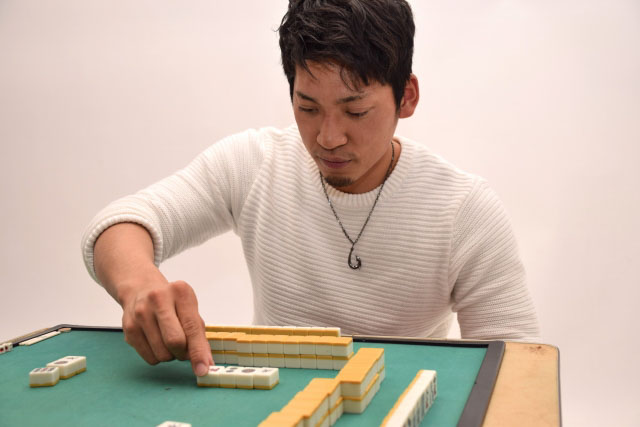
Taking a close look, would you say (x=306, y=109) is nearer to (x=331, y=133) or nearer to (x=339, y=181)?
(x=331, y=133)

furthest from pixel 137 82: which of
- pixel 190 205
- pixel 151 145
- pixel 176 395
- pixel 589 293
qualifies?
pixel 176 395

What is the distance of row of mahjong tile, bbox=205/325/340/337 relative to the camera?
1172mm

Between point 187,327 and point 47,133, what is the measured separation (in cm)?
276

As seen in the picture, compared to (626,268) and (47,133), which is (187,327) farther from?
(47,133)

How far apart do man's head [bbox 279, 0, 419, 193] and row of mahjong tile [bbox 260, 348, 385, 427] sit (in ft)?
2.06

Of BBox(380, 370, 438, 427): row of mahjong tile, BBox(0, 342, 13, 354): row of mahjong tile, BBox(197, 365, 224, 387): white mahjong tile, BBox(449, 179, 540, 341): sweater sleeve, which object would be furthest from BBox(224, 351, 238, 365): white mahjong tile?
BBox(449, 179, 540, 341): sweater sleeve

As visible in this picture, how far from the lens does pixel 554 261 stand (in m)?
2.92

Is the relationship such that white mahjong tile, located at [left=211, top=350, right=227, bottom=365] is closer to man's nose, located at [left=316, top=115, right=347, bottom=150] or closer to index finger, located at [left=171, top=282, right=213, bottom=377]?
index finger, located at [left=171, top=282, right=213, bottom=377]

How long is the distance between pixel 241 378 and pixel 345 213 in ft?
2.56

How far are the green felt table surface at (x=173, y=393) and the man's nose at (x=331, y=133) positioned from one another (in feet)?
1.60

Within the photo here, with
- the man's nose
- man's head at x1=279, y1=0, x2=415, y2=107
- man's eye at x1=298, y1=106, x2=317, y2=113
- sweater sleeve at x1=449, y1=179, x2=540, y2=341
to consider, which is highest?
man's head at x1=279, y1=0, x2=415, y2=107

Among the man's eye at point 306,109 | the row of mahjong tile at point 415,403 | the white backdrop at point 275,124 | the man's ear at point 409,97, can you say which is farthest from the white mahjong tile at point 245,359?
the white backdrop at point 275,124

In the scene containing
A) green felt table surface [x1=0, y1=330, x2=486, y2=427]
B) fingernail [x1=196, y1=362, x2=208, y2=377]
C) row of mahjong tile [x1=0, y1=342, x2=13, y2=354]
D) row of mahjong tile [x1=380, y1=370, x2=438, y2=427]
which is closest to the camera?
row of mahjong tile [x1=380, y1=370, x2=438, y2=427]

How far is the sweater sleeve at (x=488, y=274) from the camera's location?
1568 millimetres
